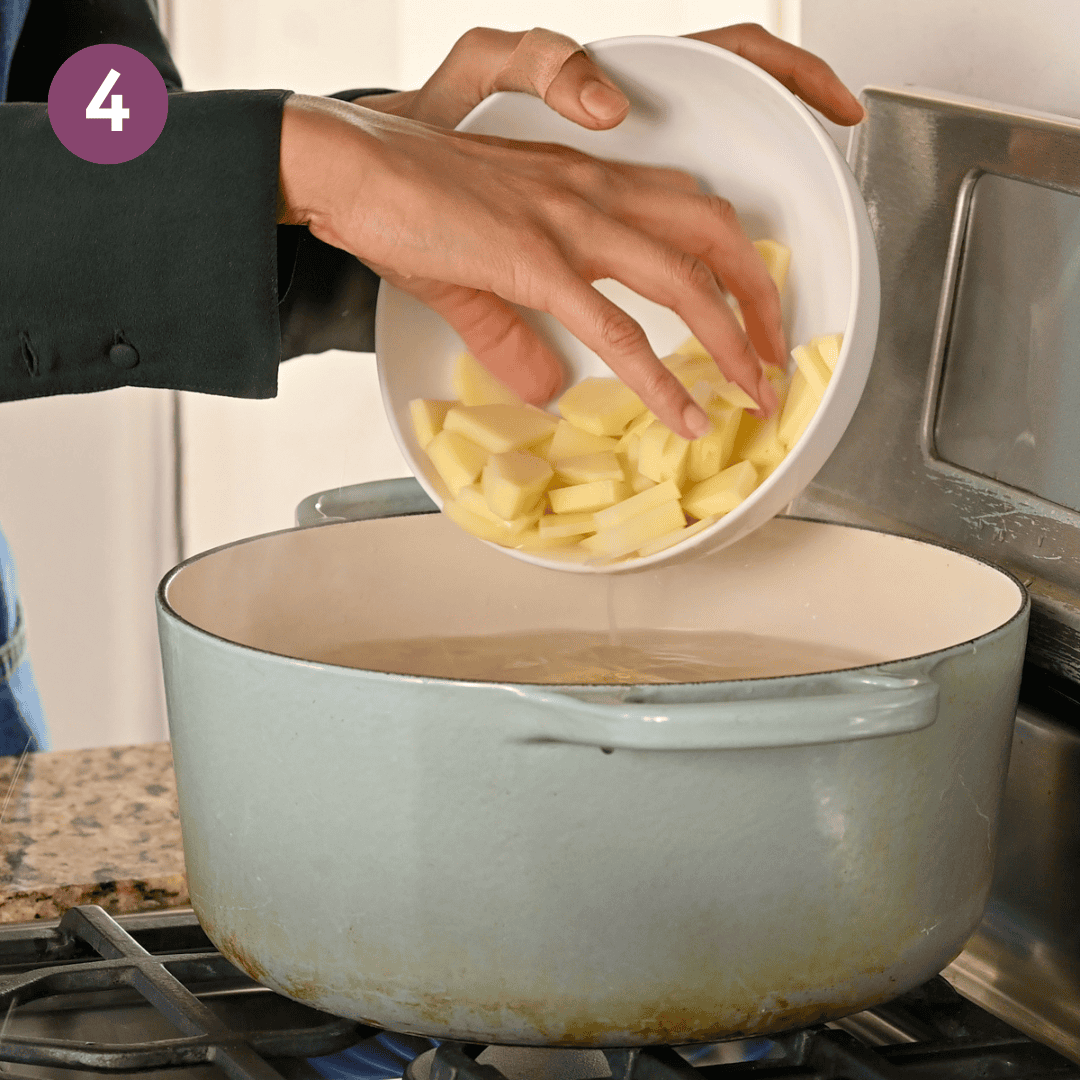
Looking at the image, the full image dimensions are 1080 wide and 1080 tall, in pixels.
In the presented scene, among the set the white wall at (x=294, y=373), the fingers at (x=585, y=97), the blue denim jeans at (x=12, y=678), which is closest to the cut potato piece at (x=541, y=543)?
the fingers at (x=585, y=97)

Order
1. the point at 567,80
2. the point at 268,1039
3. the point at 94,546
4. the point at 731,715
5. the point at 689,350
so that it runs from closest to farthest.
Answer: the point at 731,715 < the point at 268,1039 < the point at 567,80 < the point at 689,350 < the point at 94,546

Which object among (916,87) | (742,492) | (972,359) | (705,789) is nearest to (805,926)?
(705,789)

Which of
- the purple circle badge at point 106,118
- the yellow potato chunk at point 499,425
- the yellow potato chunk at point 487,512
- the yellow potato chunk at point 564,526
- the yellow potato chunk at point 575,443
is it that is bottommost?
the yellow potato chunk at point 564,526

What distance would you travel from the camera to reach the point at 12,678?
115cm

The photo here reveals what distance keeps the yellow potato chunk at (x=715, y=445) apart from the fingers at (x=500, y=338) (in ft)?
0.40

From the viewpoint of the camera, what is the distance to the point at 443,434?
0.71 meters

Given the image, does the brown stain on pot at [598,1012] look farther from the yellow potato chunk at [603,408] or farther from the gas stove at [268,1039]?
the yellow potato chunk at [603,408]

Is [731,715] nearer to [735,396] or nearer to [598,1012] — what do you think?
[598,1012]

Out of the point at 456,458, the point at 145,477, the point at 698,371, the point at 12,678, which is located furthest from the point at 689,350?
the point at 145,477

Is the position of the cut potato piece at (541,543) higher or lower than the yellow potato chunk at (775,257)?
lower

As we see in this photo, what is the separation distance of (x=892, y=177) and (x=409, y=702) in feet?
1.42

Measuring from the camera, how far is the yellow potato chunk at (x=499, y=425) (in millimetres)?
695

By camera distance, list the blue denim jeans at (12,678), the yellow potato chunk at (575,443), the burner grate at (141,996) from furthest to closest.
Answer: the blue denim jeans at (12,678), the yellow potato chunk at (575,443), the burner grate at (141,996)

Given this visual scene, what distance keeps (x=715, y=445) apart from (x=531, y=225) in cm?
15
